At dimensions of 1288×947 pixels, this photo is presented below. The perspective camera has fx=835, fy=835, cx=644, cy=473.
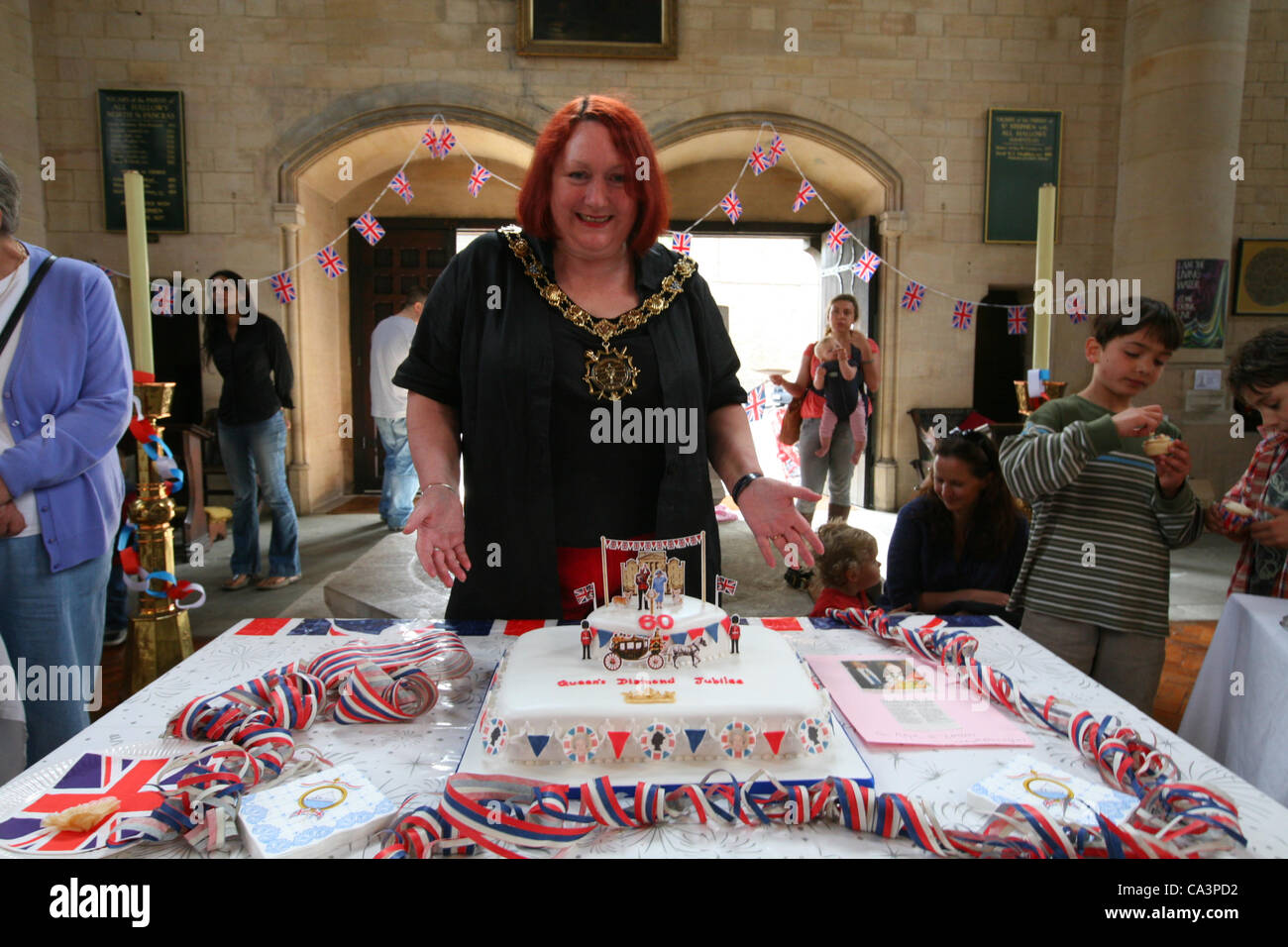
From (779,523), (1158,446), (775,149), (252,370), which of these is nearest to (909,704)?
(779,523)

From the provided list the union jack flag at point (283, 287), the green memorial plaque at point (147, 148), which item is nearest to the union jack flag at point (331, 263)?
the union jack flag at point (283, 287)

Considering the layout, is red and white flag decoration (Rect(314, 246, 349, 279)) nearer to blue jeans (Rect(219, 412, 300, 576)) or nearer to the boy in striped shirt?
Result: blue jeans (Rect(219, 412, 300, 576))

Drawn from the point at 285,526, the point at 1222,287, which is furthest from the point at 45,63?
the point at 1222,287

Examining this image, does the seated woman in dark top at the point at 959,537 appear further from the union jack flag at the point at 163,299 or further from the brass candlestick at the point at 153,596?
the union jack flag at the point at 163,299

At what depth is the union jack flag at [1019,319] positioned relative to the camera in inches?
290

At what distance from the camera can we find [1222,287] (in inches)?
277

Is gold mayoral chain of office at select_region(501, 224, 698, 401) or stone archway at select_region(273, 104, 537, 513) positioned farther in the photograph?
stone archway at select_region(273, 104, 537, 513)

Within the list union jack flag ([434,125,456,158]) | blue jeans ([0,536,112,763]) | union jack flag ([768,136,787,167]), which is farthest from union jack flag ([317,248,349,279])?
blue jeans ([0,536,112,763])

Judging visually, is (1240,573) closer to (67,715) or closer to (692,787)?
(692,787)

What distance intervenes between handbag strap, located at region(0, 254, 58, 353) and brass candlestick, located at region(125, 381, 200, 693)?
27 cm

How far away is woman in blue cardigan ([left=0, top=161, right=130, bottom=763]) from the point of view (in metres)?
1.81

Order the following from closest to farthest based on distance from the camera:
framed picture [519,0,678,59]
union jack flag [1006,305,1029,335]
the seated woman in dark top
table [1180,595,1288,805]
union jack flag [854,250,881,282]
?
table [1180,595,1288,805] → the seated woman in dark top → union jack flag [854,250,881,282] → framed picture [519,0,678,59] → union jack flag [1006,305,1029,335]

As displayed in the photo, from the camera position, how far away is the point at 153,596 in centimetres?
205

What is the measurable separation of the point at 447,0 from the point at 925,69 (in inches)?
165
